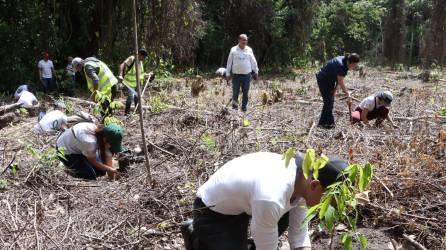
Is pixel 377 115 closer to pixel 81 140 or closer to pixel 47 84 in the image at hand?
pixel 81 140

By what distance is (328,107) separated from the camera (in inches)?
281

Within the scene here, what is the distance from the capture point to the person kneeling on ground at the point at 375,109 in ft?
22.2

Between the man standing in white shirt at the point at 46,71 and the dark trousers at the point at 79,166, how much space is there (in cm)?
782

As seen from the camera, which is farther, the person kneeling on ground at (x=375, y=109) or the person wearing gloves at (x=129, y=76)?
the person wearing gloves at (x=129, y=76)

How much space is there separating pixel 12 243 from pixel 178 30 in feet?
33.3

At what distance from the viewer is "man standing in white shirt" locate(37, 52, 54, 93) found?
11.8 metres

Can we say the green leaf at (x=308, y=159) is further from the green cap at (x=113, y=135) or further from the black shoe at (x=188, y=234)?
the green cap at (x=113, y=135)

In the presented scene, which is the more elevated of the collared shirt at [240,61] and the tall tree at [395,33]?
the tall tree at [395,33]

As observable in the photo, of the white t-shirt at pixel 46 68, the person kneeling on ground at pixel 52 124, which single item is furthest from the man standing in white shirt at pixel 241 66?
the white t-shirt at pixel 46 68

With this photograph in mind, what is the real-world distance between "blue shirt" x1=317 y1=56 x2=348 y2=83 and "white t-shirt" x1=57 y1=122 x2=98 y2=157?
151 inches

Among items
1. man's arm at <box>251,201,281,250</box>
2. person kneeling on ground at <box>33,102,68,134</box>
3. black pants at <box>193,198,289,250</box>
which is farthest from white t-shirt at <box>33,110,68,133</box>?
man's arm at <box>251,201,281,250</box>

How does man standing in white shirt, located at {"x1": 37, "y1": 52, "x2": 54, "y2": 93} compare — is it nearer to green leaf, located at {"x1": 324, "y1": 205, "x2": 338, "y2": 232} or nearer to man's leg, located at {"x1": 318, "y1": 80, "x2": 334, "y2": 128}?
man's leg, located at {"x1": 318, "y1": 80, "x2": 334, "y2": 128}

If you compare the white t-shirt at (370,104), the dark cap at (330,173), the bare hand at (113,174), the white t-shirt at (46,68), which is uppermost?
the white t-shirt at (46,68)

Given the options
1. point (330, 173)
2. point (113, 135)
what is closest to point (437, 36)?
point (113, 135)
